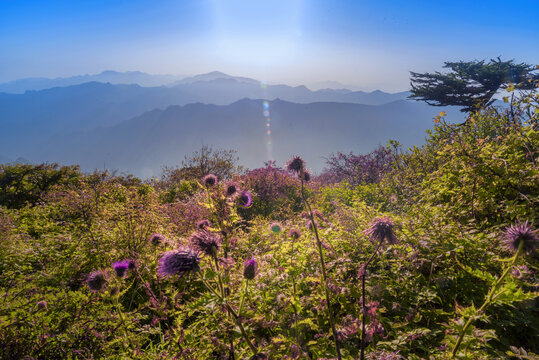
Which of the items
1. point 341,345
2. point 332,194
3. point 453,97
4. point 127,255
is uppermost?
point 453,97

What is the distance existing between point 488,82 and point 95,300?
2786 centimetres

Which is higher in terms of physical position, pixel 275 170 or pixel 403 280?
pixel 403 280

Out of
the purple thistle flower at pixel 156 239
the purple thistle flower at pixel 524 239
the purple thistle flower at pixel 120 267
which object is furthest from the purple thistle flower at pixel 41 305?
the purple thistle flower at pixel 524 239

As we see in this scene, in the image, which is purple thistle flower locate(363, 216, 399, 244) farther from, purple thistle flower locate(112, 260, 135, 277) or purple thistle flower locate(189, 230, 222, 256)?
purple thistle flower locate(112, 260, 135, 277)

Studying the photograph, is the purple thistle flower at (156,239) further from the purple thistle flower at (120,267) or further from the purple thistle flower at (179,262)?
the purple thistle flower at (179,262)

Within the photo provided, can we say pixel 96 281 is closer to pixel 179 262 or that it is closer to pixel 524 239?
pixel 179 262

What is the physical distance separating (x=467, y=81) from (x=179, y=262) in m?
26.7

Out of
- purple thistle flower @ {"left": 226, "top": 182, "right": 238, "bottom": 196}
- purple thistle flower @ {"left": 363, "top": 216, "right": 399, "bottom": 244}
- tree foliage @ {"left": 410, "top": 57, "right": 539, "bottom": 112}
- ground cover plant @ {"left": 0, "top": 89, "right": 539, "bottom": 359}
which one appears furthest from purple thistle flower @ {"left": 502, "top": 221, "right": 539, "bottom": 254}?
tree foliage @ {"left": 410, "top": 57, "right": 539, "bottom": 112}

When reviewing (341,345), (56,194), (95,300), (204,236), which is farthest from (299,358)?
(56,194)

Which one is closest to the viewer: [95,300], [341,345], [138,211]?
[341,345]

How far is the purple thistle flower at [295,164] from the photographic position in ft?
7.43

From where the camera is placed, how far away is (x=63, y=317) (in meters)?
2.31

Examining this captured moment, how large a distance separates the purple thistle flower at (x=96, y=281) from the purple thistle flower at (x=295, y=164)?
6.43 ft

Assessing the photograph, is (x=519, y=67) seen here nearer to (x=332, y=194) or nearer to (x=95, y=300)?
(x=332, y=194)
